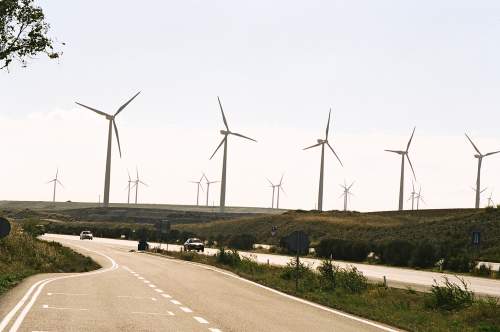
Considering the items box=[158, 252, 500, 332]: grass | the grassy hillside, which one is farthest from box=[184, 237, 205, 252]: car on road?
box=[158, 252, 500, 332]: grass

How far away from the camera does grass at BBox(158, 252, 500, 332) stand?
742 inches

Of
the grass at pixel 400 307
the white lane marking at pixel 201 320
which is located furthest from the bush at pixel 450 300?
the white lane marking at pixel 201 320

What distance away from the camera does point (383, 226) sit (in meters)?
104

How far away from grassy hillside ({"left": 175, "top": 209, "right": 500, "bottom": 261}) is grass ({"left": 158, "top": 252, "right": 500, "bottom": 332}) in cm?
2916

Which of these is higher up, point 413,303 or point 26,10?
point 26,10

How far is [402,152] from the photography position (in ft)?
368

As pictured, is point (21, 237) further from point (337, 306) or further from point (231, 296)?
point (337, 306)

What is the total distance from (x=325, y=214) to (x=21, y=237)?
85.6 meters

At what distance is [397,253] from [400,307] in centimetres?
4340

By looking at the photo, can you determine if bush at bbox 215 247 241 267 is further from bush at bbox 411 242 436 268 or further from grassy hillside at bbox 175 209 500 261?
grassy hillside at bbox 175 209 500 261

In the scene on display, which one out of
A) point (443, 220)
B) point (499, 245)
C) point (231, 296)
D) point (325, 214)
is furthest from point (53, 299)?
point (325, 214)

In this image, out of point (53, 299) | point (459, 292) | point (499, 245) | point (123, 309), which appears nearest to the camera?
point (123, 309)

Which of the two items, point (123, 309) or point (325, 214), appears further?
point (325, 214)

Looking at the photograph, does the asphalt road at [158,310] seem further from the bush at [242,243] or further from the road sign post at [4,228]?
the bush at [242,243]
